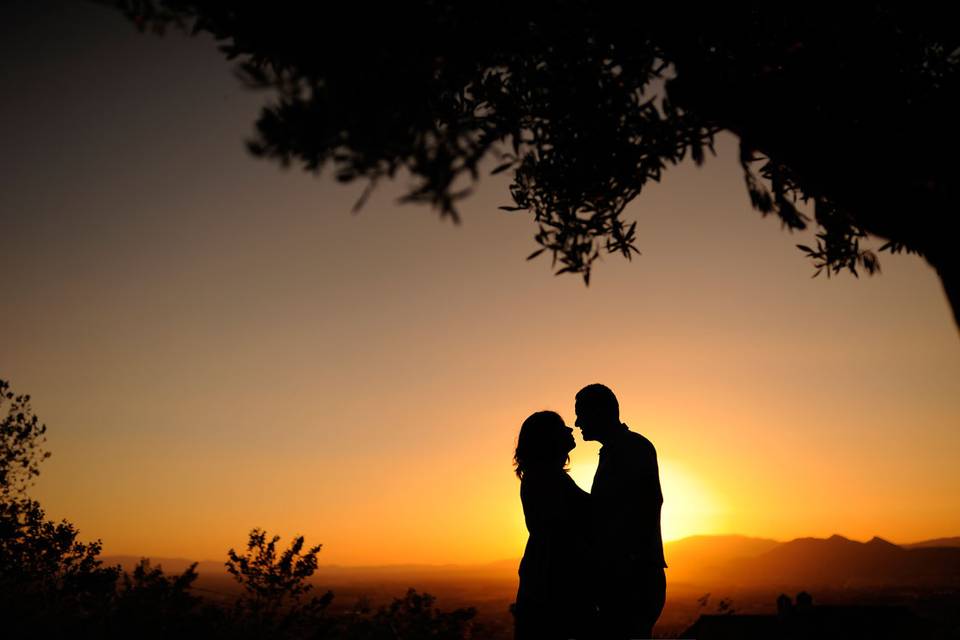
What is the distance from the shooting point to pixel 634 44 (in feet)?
19.8

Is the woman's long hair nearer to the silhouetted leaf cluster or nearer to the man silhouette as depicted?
the man silhouette

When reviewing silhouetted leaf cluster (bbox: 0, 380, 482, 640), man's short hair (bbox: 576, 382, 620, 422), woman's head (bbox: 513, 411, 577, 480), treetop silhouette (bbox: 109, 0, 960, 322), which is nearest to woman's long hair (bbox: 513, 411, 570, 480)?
woman's head (bbox: 513, 411, 577, 480)

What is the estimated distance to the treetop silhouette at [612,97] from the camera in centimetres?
473

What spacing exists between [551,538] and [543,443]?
80 cm

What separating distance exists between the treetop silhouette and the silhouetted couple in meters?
2.07

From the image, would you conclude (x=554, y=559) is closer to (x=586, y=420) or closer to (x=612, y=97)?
(x=586, y=420)

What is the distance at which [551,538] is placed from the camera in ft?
16.6

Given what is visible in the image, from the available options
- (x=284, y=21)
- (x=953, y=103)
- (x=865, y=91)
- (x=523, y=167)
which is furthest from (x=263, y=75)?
(x=953, y=103)

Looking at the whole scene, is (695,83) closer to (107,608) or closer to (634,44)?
(634,44)

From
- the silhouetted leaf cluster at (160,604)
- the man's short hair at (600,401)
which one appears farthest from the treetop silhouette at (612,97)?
the silhouetted leaf cluster at (160,604)

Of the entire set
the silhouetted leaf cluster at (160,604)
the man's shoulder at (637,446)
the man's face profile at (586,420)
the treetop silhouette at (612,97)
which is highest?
the treetop silhouette at (612,97)

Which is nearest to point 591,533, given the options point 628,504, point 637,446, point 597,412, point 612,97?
point 628,504

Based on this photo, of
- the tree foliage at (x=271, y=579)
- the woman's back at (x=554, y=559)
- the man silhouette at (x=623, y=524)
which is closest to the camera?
the man silhouette at (x=623, y=524)

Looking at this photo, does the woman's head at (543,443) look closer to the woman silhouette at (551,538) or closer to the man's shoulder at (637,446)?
the woman silhouette at (551,538)
